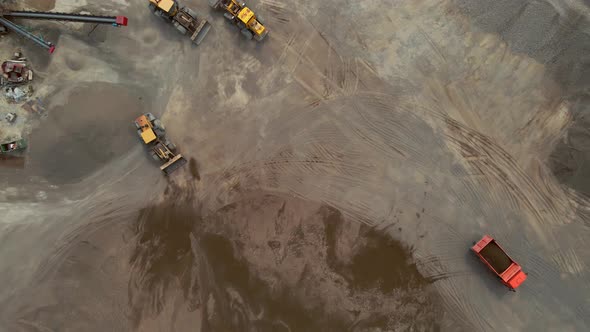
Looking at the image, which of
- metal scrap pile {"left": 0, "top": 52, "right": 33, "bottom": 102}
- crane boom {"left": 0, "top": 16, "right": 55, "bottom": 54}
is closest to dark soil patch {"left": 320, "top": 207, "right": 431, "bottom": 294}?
crane boom {"left": 0, "top": 16, "right": 55, "bottom": 54}

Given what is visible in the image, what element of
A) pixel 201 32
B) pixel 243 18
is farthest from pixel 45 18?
pixel 243 18

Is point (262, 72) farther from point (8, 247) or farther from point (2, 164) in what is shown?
point (8, 247)

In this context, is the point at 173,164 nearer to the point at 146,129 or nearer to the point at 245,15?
the point at 146,129

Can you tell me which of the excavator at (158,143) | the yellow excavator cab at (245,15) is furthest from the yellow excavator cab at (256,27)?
the excavator at (158,143)

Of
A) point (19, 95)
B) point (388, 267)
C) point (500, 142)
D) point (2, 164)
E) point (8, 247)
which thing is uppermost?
point (500, 142)

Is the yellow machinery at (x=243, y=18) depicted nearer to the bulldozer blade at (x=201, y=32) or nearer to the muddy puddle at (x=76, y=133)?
the bulldozer blade at (x=201, y=32)

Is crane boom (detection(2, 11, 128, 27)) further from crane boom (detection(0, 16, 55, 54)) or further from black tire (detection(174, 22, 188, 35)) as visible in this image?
black tire (detection(174, 22, 188, 35))

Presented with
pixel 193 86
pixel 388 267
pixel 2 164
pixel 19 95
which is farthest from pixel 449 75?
pixel 2 164

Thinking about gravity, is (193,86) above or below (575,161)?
below
